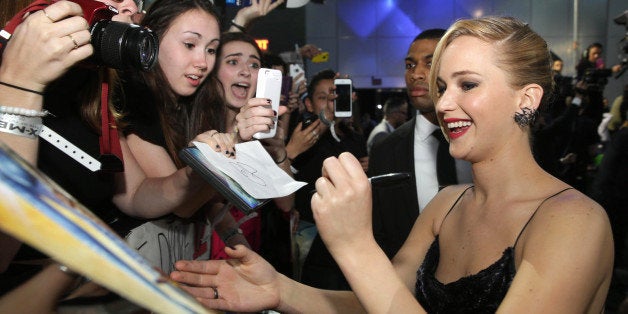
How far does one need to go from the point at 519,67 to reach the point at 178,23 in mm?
1349

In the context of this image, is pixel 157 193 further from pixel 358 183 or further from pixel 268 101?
pixel 358 183

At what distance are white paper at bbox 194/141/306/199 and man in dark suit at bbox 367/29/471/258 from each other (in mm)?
1150

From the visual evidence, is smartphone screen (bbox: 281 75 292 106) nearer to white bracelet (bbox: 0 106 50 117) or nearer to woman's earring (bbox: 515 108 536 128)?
woman's earring (bbox: 515 108 536 128)

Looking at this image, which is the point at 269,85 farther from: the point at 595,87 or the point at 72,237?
the point at 595,87

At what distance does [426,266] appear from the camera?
1854 millimetres

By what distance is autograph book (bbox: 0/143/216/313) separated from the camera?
Result: 505 millimetres

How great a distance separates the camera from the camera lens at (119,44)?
4.64 feet

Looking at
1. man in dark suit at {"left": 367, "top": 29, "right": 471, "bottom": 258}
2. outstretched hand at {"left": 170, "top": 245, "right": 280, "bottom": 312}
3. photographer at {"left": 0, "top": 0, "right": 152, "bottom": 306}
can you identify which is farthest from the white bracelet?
man in dark suit at {"left": 367, "top": 29, "right": 471, "bottom": 258}

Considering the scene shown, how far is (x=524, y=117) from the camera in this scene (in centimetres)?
170

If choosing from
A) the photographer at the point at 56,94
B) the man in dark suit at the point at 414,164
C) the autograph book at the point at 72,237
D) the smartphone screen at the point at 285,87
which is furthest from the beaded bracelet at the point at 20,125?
the smartphone screen at the point at 285,87

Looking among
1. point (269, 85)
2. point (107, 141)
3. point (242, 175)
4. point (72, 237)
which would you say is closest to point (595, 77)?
point (269, 85)

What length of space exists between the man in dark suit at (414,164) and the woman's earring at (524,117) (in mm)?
1248

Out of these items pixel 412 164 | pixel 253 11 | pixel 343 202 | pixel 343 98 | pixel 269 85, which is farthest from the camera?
pixel 343 98

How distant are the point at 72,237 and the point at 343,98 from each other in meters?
3.80
